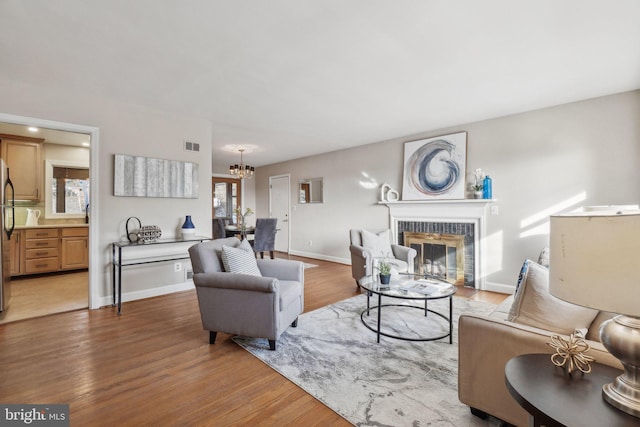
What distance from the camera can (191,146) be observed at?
4039 mm

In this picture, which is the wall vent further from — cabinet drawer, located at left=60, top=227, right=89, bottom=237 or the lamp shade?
the lamp shade

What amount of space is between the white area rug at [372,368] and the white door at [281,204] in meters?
4.42

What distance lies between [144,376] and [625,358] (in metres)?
2.44

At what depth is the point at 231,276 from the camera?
2266mm

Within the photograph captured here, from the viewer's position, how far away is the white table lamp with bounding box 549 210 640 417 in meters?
0.77

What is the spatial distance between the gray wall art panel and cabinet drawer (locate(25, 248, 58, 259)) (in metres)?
2.58

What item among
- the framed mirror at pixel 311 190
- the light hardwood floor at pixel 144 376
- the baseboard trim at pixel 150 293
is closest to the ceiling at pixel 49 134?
the baseboard trim at pixel 150 293

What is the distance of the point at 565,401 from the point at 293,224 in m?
6.35

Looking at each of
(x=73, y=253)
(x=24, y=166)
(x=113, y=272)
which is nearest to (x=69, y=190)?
(x=24, y=166)

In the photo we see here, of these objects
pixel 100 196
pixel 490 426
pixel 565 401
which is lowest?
pixel 490 426

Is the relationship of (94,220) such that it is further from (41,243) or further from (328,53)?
(328,53)

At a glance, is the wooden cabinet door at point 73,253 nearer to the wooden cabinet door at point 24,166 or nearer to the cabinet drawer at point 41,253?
the cabinet drawer at point 41,253

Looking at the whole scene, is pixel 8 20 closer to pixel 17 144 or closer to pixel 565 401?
pixel 565 401

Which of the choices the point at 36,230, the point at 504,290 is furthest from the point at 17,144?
the point at 504,290
